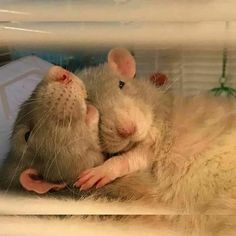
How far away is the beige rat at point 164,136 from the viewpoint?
83 centimetres

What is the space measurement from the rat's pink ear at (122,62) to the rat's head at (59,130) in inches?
2.8

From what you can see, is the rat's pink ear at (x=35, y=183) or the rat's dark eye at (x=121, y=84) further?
the rat's dark eye at (x=121, y=84)

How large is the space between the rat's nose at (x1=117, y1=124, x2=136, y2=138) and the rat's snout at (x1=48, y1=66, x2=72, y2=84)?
121mm

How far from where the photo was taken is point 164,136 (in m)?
0.91

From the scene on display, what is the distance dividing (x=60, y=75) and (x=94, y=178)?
18 centimetres

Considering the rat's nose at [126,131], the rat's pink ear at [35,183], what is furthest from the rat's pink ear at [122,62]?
the rat's pink ear at [35,183]

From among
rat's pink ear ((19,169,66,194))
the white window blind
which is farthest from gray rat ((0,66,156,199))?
the white window blind

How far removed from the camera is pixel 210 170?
864 mm

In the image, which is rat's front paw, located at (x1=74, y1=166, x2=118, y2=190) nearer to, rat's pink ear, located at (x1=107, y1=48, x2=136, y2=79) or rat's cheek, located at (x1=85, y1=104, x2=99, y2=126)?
rat's cheek, located at (x1=85, y1=104, x2=99, y2=126)

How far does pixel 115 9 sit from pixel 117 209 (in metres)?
0.32

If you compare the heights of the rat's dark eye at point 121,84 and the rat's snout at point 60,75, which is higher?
the rat's snout at point 60,75

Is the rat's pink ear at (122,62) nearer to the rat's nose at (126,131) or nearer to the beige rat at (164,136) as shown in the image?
the beige rat at (164,136)

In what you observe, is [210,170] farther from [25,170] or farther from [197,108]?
[25,170]

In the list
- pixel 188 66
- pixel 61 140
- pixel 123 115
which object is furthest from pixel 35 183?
pixel 188 66
